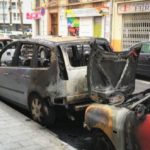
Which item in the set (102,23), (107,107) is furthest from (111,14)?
(107,107)

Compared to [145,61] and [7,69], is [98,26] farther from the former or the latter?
[7,69]

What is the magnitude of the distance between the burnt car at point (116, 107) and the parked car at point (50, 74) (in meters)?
0.69

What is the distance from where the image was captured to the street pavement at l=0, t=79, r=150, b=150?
5.97 m

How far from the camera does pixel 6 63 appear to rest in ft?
30.0

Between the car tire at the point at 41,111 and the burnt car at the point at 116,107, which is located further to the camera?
the car tire at the point at 41,111

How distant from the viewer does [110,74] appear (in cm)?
666

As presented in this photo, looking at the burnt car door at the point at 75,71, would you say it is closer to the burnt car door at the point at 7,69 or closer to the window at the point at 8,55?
the burnt car door at the point at 7,69

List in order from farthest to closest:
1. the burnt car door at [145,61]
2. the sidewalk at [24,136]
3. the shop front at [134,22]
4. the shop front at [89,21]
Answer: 1. the shop front at [89,21]
2. the shop front at [134,22]
3. the burnt car door at [145,61]
4. the sidewalk at [24,136]

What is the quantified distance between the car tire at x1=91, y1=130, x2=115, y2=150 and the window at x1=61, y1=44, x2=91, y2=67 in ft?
7.02

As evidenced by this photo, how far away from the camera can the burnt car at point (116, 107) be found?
4625 millimetres

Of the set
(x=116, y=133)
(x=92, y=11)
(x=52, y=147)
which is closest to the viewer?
(x=116, y=133)

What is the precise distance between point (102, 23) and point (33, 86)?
21.2 meters

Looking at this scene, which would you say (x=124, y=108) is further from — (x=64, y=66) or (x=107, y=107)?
(x=64, y=66)

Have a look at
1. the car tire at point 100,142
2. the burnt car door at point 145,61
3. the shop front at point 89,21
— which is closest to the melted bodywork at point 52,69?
the car tire at point 100,142
